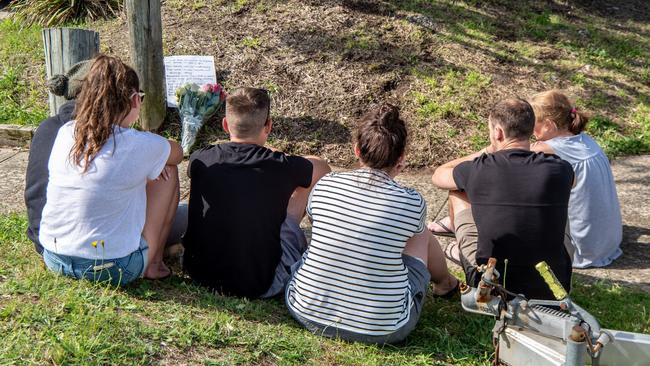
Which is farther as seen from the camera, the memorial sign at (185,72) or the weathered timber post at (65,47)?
the memorial sign at (185,72)

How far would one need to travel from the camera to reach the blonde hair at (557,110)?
4855 mm

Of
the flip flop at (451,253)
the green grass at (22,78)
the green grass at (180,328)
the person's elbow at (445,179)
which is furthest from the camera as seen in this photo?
the green grass at (22,78)

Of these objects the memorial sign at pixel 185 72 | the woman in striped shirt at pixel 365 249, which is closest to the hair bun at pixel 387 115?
the woman in striped shirt at pixel 365 249

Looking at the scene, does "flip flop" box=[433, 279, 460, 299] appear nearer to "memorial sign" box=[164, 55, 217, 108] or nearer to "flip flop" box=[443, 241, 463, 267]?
"flip flop" box=[443, 241, 463, 267]

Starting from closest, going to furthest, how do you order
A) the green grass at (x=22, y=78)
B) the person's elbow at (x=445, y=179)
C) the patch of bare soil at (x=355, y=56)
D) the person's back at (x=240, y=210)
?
the person's back at (x=240, y=210) < the person's elbow at (x=445, y=179) < the patch of bare soil at (x=355, y=56) < the green grass at (x=22, y=78)

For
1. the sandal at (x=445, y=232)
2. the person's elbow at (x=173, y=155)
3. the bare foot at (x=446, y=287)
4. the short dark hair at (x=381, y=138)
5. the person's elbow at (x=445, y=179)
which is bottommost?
the sandal at (x=445, y=232)

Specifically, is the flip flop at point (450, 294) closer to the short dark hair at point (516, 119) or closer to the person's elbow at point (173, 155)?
the short dark hair at point (516, 119)

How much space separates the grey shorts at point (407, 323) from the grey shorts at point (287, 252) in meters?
0.19

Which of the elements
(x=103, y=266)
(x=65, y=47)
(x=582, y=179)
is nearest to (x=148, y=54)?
(x=65, y=47)

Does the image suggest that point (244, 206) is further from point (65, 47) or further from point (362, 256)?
point (65, 47)

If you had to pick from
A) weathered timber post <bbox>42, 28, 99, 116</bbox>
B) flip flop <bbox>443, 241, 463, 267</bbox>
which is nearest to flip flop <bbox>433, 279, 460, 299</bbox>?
flip flop <bbox>443, 241, 463, 267</bbox>

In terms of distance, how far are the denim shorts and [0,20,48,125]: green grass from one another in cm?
379

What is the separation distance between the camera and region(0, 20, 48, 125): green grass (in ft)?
24.8

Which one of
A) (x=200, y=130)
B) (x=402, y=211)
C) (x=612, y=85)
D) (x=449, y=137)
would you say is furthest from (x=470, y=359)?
(x=612, y=85)
